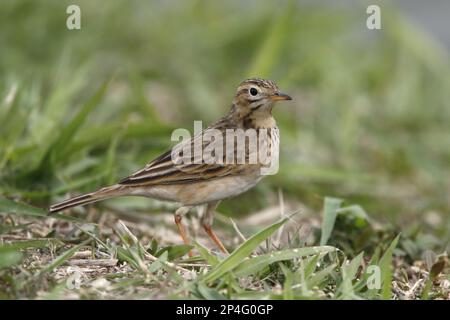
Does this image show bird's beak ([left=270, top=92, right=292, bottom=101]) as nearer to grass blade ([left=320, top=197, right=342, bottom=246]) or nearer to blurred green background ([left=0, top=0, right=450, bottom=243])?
grass blade ([left=320, top=197, right=342, bottom=246])

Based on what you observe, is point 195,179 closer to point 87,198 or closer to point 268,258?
point 87,198

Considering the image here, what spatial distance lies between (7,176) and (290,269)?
269 cm

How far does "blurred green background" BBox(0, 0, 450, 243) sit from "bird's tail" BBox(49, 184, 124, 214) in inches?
32.9

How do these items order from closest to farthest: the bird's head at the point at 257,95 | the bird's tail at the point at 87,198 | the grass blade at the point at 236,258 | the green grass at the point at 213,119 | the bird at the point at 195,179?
the grass blade at the point at 236,258, the green grass at the point at 213,119, the bird's tail at the point at 87,198, the bird at the point at 195,179, the bird's head at the point at 257,95

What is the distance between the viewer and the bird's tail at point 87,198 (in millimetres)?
5961

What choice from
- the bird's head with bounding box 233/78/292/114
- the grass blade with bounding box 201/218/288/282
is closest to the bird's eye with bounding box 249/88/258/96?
the bird's head with bounding box 233/78/292/114

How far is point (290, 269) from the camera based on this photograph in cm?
534

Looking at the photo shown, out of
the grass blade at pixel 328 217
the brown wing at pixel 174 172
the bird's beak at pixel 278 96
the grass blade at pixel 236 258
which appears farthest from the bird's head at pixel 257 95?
the grass blade at pixel 236 258

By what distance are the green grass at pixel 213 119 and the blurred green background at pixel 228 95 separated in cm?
3

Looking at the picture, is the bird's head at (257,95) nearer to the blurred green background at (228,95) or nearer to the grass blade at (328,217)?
the grass blade at (328,217)

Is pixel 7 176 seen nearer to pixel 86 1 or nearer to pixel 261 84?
pixel 261 84

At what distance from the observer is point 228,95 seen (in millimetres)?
10930

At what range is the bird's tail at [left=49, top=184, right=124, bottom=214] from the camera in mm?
5961

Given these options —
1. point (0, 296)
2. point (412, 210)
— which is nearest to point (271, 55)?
point (412, 210)
